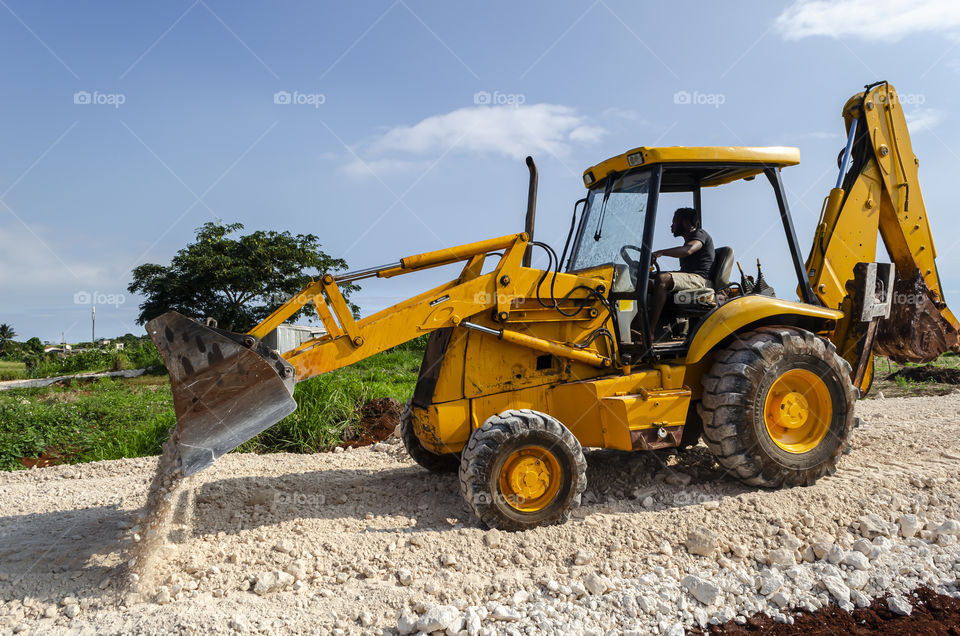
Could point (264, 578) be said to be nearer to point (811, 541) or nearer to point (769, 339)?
point (811, 541)

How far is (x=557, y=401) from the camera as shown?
16.6ft

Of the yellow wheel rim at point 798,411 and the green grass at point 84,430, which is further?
the green grass at point 84,430

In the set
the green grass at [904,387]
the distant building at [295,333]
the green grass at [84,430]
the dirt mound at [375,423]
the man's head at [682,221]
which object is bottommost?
the green grass at [904,387]

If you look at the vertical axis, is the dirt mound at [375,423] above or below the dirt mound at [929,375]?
above

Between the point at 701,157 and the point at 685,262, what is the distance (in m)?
0.91

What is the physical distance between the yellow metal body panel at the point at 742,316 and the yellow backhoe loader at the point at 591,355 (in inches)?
0.6

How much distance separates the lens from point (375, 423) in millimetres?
8422

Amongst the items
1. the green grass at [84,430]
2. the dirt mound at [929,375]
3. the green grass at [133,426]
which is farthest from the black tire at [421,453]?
the dirt mound at [929,375]

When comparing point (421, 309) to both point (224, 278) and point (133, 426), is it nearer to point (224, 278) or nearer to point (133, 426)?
point (133, 426)

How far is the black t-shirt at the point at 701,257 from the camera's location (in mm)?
5531

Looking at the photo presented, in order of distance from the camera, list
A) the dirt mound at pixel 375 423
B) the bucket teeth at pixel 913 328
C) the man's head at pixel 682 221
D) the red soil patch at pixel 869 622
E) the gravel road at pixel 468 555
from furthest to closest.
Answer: the dirt mound at pixel 375 423
the bucket teeth at pixel 913 328
the man's head at pixel 682 221
the gravel road at pixel 468 555
the red soil patch at pixel 869 622

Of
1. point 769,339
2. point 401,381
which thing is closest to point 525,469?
point 769,339

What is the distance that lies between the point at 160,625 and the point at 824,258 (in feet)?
19.4

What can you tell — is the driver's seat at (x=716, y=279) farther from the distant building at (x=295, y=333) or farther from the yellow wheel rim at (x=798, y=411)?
the distant building at (x=295, y=333)
